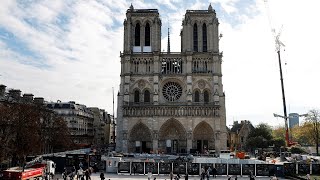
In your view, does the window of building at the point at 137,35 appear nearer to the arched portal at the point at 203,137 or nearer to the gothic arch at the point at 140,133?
the gothic arch at the point at 140,133

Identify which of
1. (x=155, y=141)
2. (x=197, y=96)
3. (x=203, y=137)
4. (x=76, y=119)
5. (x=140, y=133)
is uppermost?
(x=197, y=96)

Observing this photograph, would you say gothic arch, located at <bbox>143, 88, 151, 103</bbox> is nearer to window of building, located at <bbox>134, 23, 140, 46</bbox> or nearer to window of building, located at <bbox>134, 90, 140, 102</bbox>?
window of building, located at <bbox>134, 90, 140, 102</bbox>

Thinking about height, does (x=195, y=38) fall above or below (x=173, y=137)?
above

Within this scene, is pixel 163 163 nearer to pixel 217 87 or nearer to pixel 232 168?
pixel 232 168

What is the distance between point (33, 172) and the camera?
115 feet

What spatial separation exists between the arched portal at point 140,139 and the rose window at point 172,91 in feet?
23.9

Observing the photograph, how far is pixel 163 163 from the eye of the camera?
43250 millimetres

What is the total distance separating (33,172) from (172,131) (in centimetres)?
3647

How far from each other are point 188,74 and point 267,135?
21.5 m

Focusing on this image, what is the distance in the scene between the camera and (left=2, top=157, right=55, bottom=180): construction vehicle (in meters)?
31.8

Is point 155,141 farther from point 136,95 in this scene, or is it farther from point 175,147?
point 136,95

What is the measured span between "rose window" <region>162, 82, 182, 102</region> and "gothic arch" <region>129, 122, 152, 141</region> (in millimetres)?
7238

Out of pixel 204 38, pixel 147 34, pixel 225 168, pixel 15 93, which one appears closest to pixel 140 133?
pixel 147 34

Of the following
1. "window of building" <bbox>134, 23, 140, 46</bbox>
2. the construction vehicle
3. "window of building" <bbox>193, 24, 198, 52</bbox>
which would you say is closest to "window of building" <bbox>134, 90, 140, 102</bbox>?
"window of building" <bbox>134, 23, 140, 46</bbox>
